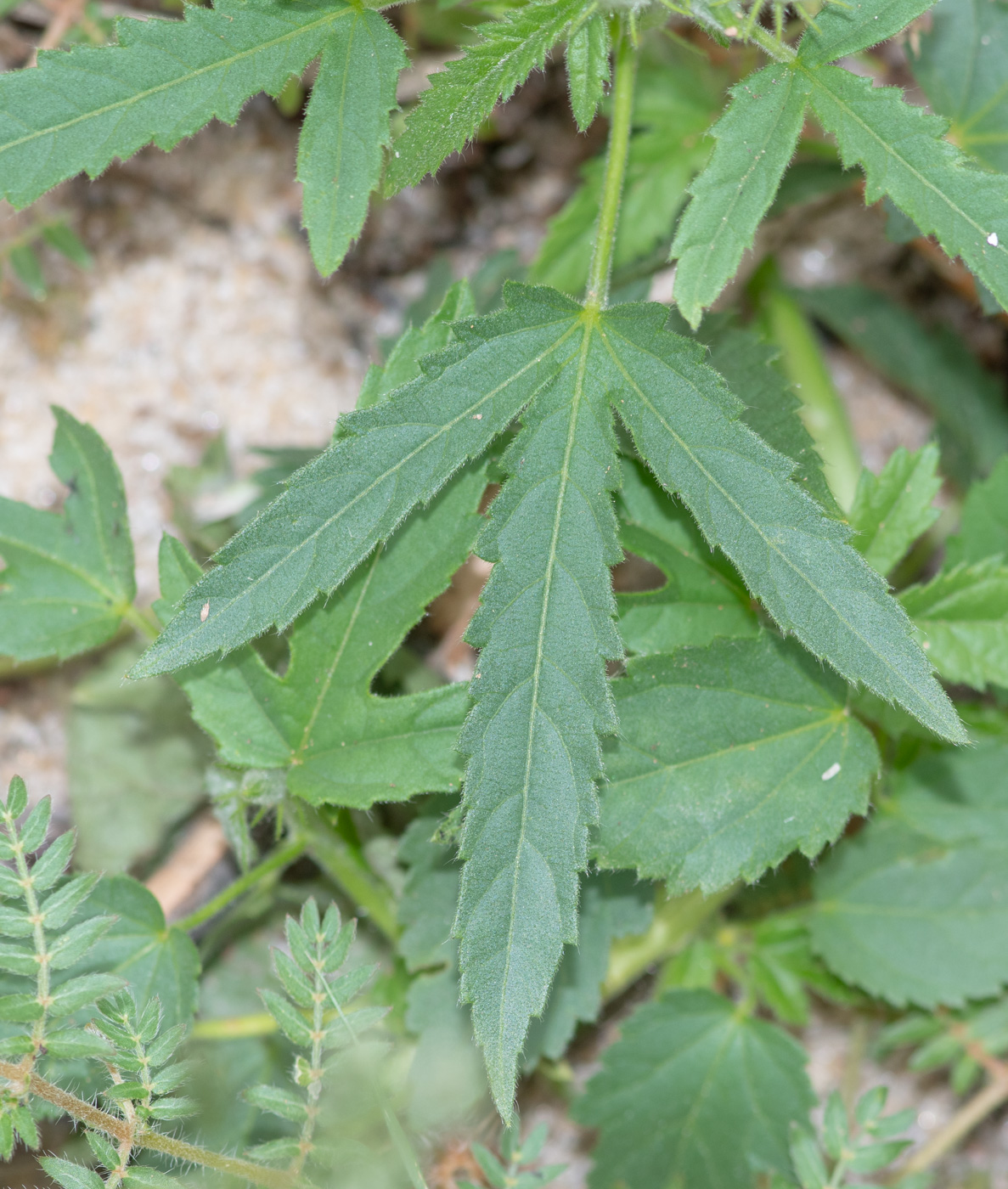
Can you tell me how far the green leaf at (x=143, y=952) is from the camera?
1492 mm

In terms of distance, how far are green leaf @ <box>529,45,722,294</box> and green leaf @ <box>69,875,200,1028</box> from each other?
3.84 feet

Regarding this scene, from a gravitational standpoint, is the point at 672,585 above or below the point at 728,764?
above

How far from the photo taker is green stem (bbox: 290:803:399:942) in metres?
1.67

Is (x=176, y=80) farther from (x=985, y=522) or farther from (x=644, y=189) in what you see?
(x=985, y=522)

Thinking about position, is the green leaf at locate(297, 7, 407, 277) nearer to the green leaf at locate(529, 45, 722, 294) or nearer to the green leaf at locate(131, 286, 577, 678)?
the green leaf at locate(131, 286, 577, 678)

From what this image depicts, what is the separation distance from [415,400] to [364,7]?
52cm

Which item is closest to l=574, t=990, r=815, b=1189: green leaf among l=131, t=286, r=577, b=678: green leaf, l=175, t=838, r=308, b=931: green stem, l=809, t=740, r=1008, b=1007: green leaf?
l=809, t=740, r=1008, b=1007: green leaf

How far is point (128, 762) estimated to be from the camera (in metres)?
2.02

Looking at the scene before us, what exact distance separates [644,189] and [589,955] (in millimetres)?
1273

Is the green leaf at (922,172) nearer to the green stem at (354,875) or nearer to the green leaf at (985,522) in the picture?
the green leaf at (985,522)

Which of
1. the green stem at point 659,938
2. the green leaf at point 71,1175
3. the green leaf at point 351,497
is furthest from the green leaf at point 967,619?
the green leaf at point 71,1175

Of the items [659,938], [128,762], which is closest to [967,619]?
[659,938]

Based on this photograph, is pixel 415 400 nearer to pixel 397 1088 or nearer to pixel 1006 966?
pixel 397 1088

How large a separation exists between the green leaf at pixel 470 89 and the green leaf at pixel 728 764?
2.21 feet
